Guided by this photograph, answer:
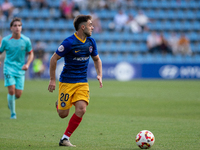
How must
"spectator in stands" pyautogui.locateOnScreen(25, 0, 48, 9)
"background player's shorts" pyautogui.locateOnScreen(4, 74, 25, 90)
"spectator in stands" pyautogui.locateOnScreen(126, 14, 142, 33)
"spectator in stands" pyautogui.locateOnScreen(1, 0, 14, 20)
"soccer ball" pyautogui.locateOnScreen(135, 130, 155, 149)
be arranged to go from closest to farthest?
"soccer ball" pyautogui.locateOnScreen(135, 130, 155, 149)
"background player's shorts" pyautogui.locateOnScreen(4, 74, 25, 90)
"spectator in stands" pyautogui.locateOnScreen(1, 0, 14, 20)
"spectator in stands" pyautogui.locateOnScreen(126, 14, 142, 33)
"spectator in stands" pyautogui.locateOnScreen(25, 0, 48, 9)

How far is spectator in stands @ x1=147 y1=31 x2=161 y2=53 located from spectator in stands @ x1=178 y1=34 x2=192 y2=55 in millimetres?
1587

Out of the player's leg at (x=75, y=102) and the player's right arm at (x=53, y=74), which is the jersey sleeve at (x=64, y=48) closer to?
the player's right arm at (x=53, y=74)

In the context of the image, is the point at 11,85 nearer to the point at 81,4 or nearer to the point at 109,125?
the point at 109,125

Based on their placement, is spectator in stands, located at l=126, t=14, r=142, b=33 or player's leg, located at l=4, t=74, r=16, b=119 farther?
spectator in stands, located at l=126, t=14, r=142, b=33

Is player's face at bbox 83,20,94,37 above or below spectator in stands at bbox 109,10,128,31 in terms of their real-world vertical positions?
below

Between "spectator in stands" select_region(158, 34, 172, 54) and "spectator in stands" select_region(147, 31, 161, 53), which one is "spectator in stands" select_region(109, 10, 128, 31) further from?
"spectator in stands" select_region(158, 34, 172, 54)

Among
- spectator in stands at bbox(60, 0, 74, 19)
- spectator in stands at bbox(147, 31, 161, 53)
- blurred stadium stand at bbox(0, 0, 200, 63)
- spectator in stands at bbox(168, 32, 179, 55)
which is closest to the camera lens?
spectator in stands at bbox(147, 31, 161, 53)

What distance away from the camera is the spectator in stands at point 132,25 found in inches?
1075

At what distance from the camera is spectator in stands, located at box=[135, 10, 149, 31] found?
2722 cm

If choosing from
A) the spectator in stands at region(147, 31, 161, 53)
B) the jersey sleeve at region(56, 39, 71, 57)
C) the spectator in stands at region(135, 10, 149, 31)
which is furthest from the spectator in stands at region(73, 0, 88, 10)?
the jersey sleeve at region(56, 39, 71, 57)

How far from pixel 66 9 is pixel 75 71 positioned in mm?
22097

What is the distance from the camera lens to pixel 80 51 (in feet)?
18.7

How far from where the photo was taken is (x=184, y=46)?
26.6 metres

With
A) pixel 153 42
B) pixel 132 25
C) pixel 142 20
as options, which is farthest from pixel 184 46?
pixel 132 25
